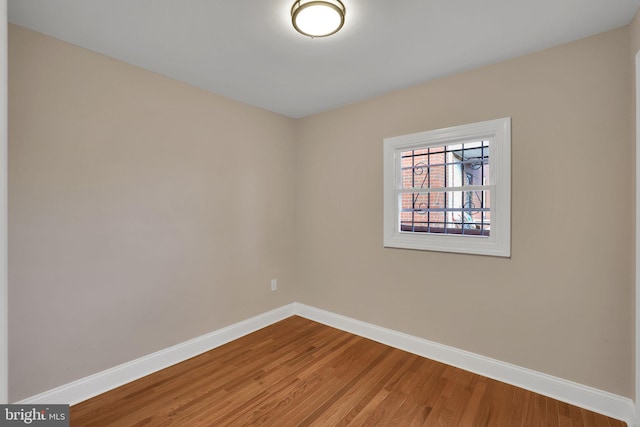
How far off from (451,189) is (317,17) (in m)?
1.74

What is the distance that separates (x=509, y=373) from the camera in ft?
7.31

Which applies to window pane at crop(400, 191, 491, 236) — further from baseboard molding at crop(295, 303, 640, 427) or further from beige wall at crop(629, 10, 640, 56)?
beige wall at crop(629, 10, 640, 56)

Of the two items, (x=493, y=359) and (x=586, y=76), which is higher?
(x=586, y=76)

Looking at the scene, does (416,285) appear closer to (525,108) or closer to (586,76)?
(525,108)

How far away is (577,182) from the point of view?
6.53 ft

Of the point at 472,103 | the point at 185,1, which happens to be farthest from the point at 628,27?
the point at 185,1

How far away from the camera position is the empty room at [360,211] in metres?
1.80

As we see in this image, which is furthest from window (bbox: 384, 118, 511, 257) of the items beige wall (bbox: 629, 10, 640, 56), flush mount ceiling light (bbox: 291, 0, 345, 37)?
flush mount ceiling light (bbox: 291, 0, 345, 37)

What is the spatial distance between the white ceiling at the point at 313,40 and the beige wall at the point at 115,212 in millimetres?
278

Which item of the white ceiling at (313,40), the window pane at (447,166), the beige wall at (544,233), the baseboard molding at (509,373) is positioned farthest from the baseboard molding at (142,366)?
the white ceiling at (313,40)

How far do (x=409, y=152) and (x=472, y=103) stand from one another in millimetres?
696
